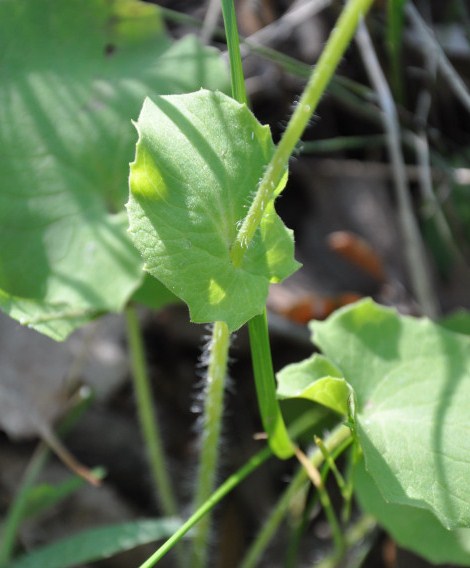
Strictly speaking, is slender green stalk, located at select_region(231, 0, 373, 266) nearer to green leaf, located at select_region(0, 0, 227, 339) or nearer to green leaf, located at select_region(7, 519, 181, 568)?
green leaf, located at select_region(0, 0, 227, 339)

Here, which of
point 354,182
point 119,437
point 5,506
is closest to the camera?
point 5,506

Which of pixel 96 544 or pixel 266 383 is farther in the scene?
pixel 96 544

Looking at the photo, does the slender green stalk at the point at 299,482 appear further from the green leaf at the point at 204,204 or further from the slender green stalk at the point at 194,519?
the green leaf at the point at 204,204

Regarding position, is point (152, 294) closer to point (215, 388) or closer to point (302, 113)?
point (215, 388)

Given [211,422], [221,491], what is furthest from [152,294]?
[221,491]

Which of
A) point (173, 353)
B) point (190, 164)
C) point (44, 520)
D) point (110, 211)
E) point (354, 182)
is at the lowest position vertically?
point (44, 520)

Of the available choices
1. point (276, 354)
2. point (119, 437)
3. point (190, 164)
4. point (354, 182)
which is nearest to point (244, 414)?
point (276, 354)

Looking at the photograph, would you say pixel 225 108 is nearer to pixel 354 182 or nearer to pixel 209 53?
pixel 209 53
